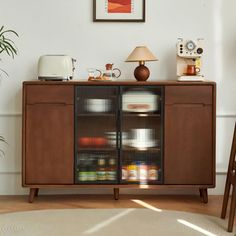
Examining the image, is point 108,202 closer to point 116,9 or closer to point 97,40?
point 97,40

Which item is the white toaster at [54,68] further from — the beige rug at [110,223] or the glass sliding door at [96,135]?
the beige rug at [110,223]

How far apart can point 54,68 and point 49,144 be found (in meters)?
0.61

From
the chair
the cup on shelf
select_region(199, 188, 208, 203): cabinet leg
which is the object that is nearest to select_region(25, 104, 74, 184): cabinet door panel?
the cup on shelf

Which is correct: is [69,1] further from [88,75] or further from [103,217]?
[103,217]

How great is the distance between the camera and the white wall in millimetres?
4762

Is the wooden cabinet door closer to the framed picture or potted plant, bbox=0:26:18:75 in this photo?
the framed picture

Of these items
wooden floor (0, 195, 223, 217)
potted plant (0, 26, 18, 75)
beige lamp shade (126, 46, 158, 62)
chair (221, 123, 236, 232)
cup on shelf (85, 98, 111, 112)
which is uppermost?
potted plant (0, 26, 18, 75)

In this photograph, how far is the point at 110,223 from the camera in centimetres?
381

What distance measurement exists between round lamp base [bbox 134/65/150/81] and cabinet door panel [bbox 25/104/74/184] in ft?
1.92

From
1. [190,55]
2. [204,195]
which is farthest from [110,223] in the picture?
[190,55]

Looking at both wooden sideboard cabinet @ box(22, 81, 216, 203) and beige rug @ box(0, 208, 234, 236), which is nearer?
beige rug @ box(0, 208, 234, 236)

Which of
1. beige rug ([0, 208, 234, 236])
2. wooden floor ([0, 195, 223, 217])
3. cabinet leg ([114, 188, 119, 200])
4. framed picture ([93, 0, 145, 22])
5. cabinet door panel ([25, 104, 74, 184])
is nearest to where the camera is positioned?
beige rug ([0, 208, 234, 236])

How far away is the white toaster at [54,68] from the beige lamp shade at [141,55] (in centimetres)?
51

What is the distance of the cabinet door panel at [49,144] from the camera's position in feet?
14.6
